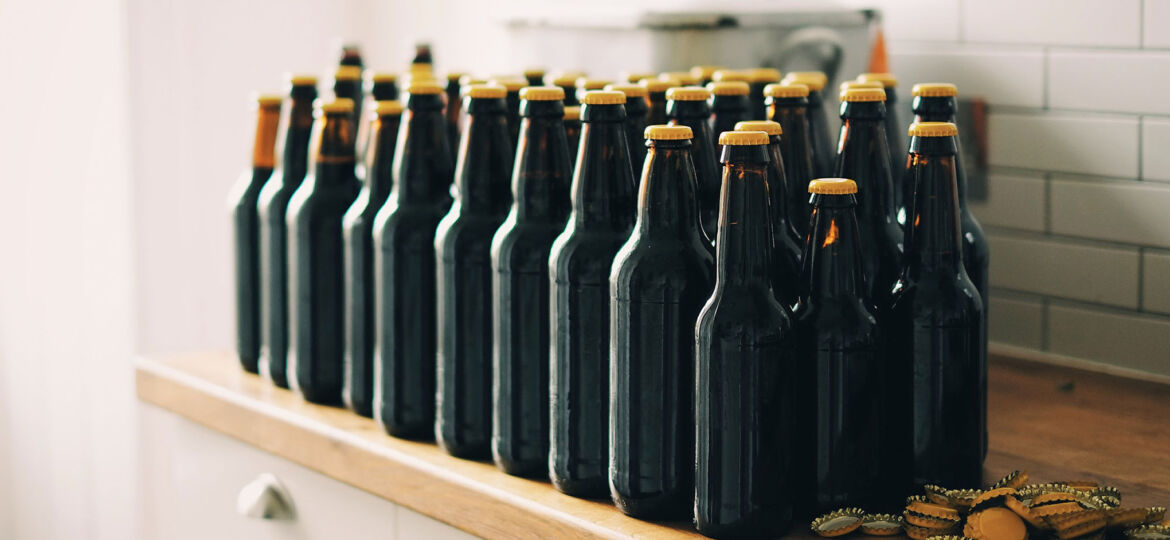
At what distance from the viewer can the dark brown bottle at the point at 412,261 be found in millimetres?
1179

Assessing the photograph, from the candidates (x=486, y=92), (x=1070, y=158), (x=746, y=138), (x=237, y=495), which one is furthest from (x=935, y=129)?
(x=237, y=495)

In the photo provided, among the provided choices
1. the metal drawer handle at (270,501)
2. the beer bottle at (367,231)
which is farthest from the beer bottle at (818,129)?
the metal drawer handle at (270,501)

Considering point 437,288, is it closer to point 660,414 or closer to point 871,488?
point 660,414

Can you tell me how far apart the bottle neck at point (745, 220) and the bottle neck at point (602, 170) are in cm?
12

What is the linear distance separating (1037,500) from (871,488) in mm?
120

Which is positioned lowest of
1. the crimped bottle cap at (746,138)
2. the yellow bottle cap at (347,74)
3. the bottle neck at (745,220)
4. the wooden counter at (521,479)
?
the wooden counter at (521,479)

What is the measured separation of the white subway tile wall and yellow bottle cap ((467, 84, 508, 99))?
2.41 ft

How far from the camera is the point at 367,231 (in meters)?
1.23

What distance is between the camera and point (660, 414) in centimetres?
95

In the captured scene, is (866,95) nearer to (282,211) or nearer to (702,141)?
(702,141)

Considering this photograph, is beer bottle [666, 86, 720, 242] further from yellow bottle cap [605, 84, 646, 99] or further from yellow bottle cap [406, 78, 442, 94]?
yellow bottle cap [406, 78, 442, 94]

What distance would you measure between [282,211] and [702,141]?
1.73ft

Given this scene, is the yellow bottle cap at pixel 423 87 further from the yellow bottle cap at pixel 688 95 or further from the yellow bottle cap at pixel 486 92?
Result: the yellow bottle cap at pixel 688 95

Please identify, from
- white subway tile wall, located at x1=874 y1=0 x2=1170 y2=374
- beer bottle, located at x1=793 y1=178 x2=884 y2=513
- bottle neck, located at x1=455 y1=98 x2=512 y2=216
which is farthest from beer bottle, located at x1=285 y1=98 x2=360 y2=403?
white subway tile wall, located at x1=874 y1=0 x2=1170 y2=374
